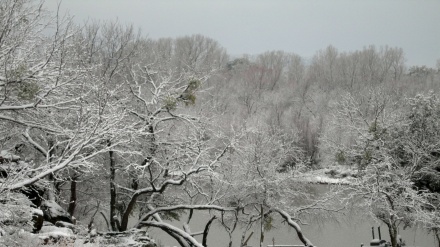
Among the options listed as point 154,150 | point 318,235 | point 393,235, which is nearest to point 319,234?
point 318,235

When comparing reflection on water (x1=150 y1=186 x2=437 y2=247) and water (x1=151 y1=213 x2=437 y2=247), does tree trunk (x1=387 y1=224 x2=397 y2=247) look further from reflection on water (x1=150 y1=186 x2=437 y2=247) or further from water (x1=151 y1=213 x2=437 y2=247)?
water (x1=151 y1=213 x2=437 y2=247)

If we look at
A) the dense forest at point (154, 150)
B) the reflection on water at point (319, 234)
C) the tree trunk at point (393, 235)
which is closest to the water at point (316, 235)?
the reflection on water at point (319, 234)

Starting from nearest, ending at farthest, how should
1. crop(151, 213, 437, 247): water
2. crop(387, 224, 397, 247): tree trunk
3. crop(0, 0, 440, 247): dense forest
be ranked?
crop(0, 0, 440, 247): dense forest
crop(387, 224, 397, 247): tree trunk
crop(151, 213, 437, 247): water

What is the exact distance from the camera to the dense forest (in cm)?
693

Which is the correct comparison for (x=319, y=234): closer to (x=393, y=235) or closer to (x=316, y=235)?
(x=316, y=235)

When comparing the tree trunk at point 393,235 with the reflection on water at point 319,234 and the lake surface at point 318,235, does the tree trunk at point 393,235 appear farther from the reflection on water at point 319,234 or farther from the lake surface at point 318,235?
the lake surface at point 318,235

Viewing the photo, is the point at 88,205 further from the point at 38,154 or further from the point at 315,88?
the point at 315,88

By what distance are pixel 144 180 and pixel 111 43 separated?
484 centimetres

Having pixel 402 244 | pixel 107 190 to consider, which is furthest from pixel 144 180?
pixel 402 244

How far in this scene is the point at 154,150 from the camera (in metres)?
12.0

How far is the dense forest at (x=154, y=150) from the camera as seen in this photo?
6.93m

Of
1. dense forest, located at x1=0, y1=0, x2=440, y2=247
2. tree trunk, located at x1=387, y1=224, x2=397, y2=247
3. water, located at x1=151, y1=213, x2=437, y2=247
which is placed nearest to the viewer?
dense forest, located at x1=0, y1=0, x2=440, y2=247

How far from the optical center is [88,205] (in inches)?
610

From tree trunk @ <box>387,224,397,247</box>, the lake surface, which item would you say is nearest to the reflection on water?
the lake surface
